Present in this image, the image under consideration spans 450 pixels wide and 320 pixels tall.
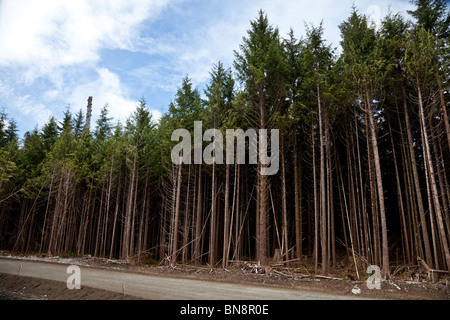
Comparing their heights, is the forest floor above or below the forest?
below

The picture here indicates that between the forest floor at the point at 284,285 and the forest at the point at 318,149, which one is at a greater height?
the forest at the point at 318,149

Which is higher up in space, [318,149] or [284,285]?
[318,149]

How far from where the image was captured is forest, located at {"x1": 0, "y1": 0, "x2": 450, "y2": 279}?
500 inches

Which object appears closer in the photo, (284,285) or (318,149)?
(284,285)

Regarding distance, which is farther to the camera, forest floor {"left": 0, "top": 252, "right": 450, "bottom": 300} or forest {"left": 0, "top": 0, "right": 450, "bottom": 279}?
forest {"left": 0, "top": 0, "right": 450, "bottom": 279}

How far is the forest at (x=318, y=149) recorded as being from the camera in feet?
41.6

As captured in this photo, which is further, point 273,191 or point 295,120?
point 273,191

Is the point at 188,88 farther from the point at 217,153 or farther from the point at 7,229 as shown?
the point at 7,229

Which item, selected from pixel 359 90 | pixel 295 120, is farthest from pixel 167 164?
pixel 359 90

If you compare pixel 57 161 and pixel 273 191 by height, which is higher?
pixel 57 161

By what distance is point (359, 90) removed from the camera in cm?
1305

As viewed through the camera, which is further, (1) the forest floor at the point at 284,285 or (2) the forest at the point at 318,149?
(2) the forest at the point at 318,149

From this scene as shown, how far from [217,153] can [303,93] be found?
6.38 metres

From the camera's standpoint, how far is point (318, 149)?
1733 centimetres
